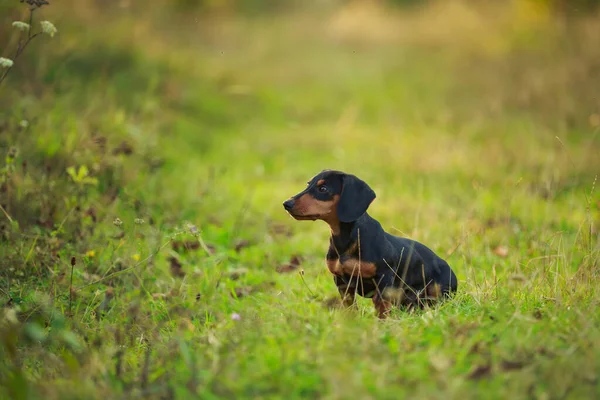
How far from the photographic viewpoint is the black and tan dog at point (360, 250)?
3961 mm

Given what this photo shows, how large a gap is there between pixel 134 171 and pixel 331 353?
3688 millimetres

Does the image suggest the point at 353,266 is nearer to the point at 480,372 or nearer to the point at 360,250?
the point at 360,250

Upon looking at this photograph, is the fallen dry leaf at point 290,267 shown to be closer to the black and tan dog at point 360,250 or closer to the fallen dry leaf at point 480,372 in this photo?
the black and tan dog at point 360,250

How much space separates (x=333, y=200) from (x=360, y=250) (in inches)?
12.6

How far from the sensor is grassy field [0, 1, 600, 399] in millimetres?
3076

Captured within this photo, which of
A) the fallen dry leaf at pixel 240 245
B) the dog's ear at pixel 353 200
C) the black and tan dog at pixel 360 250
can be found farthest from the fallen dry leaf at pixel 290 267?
the dog's ear at pixel 353 200

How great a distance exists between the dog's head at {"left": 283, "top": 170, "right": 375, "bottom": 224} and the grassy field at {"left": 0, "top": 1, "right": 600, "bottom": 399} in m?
0.44

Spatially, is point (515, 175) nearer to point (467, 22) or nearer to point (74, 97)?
point (74, 97)

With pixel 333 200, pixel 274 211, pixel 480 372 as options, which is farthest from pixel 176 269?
pixel 480 372

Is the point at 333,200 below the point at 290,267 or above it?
above

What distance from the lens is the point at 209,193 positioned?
22.1 ft

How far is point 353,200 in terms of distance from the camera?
13.0 feet

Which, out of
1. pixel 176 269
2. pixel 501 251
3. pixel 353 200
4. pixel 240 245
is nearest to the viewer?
pixel 353 200

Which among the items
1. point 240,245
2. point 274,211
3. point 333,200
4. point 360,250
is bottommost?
point 274,211
